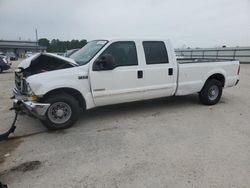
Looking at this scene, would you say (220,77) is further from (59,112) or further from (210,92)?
(59,112)

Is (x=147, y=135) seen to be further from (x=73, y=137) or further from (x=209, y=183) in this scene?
(x=209, y=183)

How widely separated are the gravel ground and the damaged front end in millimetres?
604

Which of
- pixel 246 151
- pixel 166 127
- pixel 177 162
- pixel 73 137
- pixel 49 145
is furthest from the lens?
pixel 166 127

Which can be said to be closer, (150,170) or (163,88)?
(150,170)

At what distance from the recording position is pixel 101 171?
11.2ft

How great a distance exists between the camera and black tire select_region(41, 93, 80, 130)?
4.79m

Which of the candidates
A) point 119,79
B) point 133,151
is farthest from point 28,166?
point 119,79

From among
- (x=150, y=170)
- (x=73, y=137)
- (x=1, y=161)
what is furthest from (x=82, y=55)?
(x=150, y=170)

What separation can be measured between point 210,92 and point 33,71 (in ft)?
16.1

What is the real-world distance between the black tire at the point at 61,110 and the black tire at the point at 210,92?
150 inches

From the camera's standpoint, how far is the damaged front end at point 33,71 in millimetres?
4672

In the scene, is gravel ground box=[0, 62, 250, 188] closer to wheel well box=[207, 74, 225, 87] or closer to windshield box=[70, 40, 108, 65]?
wheel well box=[207, 74, 225, 87]

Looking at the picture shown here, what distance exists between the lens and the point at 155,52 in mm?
5980

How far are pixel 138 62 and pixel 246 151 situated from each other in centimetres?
295
